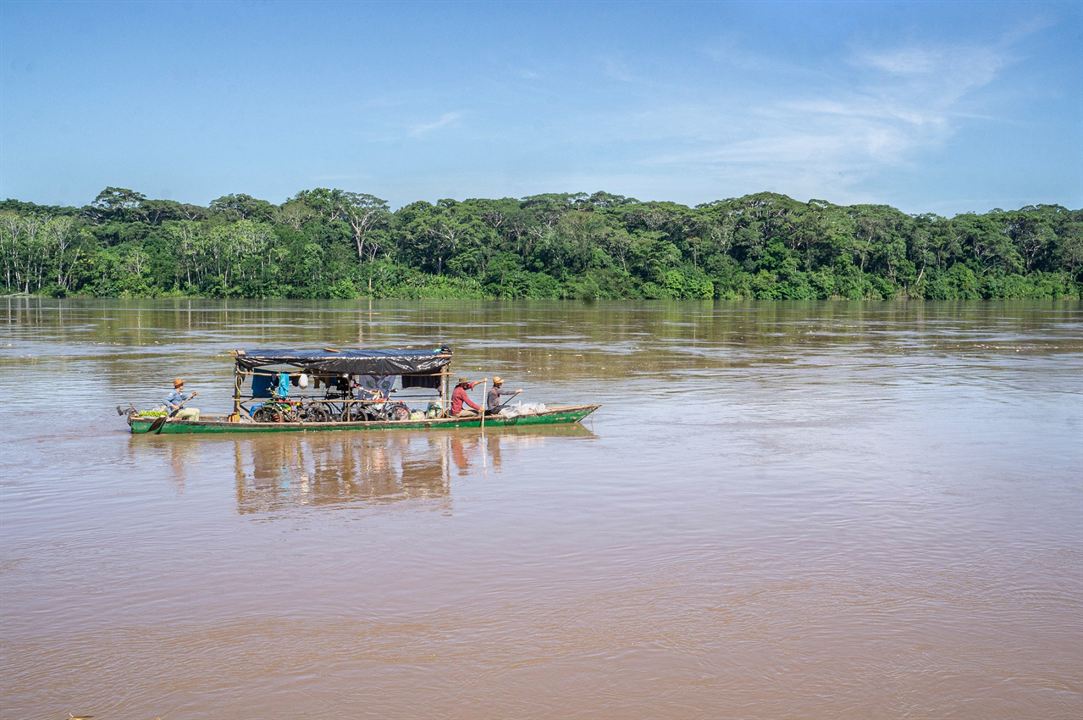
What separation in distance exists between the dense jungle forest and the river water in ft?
255

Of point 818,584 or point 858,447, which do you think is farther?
point 858,447

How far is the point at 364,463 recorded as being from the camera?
16.1 meters

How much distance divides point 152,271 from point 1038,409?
3612 inches

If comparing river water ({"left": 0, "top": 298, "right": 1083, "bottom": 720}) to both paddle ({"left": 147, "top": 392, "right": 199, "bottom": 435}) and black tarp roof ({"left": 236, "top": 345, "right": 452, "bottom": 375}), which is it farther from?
black tarp roof ({"left": 236, "top": 345, "right": 452, "bottom": 375})

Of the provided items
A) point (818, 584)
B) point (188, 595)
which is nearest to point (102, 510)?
point (188, 595)

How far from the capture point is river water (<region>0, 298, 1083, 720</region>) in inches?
314

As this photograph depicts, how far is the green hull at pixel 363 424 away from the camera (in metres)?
17.9

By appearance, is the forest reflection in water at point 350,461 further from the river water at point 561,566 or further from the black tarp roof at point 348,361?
the black tarp roof at point 348,361

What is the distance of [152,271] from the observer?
98812 mm

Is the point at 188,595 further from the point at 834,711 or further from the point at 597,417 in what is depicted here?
the point at 597,417

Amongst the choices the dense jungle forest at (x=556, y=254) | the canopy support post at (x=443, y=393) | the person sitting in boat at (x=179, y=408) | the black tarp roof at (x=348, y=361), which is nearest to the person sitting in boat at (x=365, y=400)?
the black tarp roof at (x=348, y=361)

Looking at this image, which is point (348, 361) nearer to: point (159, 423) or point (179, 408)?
point (179, 408)

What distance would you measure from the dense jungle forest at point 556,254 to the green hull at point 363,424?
78.0 m

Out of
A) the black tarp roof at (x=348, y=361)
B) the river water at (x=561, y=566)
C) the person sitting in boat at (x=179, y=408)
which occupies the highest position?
the black tarp roof at (x=348, y=361)
